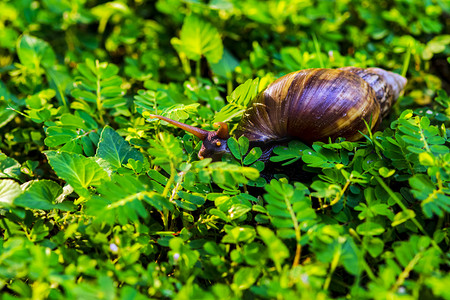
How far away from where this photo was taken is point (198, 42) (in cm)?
295

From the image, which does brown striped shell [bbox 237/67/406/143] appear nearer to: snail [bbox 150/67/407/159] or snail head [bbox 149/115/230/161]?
snail [bbox 150/67/407/159]

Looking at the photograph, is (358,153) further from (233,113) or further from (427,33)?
(427,33)

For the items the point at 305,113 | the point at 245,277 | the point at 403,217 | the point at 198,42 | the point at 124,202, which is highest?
the point at 198,42

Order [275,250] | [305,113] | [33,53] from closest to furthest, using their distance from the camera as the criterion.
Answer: [275,250]
[305,113]
[33,53]

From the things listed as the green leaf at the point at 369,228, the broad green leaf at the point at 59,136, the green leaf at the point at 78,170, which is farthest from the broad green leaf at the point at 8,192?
the green leaf at the point at 369,228

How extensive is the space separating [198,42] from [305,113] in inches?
48.0

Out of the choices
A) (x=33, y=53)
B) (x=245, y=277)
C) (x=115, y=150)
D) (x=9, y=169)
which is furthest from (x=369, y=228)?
(x=33, y=53)

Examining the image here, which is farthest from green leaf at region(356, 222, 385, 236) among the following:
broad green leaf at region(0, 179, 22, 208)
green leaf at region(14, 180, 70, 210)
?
broad green leaf at region(0, 179, 22, 208)

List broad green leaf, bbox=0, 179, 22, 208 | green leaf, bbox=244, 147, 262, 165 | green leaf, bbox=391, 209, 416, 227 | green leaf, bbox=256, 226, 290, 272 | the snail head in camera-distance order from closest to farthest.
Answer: green leaf, bbox=256, 226, 290, 272 → green leaf, bbox=391, 209, 416, 227 → broad green leaf, bbox=0, 179, 22, 208 → green leaf, bbox=244, 147, 262, 165 → the snail head

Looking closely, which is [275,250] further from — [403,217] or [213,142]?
[213,142]

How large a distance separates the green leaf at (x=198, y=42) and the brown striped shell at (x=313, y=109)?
86 centimetres

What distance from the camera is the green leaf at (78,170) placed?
1855mm

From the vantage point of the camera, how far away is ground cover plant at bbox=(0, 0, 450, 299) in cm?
151

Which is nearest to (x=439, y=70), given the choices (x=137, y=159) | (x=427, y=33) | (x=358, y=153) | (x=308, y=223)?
(x=427, y=33)
